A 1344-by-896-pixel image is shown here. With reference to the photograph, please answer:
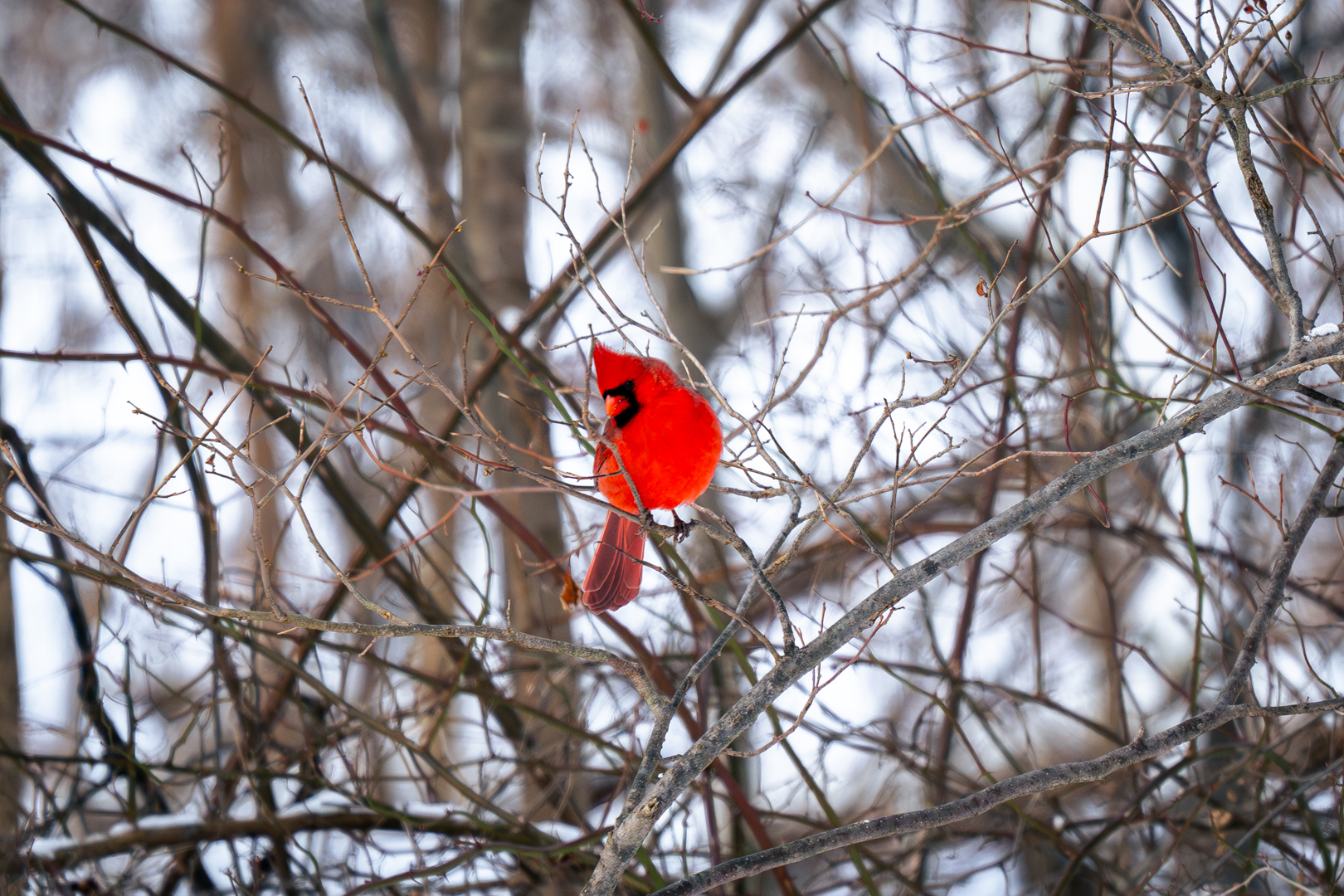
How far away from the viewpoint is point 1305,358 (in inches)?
60.0

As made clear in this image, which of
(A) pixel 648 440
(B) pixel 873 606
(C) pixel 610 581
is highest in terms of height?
(A) pixel 648 440

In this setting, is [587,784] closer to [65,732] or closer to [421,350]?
[65,732]

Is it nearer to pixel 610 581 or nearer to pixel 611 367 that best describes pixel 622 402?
pixel 611 367

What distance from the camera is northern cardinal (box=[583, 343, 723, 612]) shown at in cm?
183

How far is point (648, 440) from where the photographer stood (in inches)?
72.4

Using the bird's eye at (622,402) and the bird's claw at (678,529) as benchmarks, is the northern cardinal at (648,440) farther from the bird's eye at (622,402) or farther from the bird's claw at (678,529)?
the bird's claw at (678,529)

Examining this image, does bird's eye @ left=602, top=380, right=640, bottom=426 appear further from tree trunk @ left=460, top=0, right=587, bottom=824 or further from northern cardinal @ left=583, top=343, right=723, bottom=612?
tree trunk @ left=460, top=0, right=587, bottom=824

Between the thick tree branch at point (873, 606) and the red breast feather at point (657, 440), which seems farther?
the red breast feather at point (657, 440)

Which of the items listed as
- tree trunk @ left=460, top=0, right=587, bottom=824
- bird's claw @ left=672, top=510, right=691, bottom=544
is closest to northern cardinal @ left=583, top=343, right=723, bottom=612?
bird's claw @ left=672, top=510, right=691, bottom=544

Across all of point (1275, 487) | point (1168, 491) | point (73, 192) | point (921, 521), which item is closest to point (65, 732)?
point (73, 192)

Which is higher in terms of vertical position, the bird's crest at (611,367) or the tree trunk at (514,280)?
the tree trunk at (514,280)

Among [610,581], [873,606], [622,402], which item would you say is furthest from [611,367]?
[873,606]

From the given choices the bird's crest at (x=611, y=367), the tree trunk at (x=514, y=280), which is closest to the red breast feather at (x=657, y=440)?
the bird's crest at (x=611, y=367)

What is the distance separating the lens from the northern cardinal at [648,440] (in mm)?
1828
